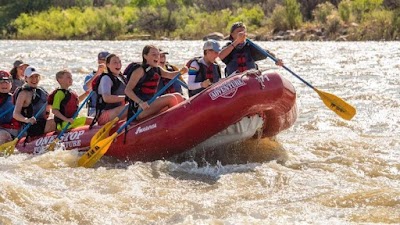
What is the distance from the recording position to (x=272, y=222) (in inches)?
173

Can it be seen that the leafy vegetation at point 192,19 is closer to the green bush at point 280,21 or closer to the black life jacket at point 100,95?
the green bush at point 280,21

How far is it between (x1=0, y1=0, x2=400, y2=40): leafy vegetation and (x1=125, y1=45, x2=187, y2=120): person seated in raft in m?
26.7

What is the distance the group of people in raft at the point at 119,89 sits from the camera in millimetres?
6477

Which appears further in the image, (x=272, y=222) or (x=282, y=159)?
(x=282, y=159)

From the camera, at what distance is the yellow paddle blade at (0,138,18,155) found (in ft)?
23.2

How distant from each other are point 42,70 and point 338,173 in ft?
43.4

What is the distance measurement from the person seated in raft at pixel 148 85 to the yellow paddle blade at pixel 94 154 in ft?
1.31

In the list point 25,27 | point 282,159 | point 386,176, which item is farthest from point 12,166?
point 25,27

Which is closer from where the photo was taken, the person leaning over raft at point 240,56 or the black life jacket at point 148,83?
the black life jacket at point 148,83

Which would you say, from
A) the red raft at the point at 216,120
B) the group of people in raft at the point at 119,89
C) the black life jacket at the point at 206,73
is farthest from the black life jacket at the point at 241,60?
the red raft at the point at 216,120

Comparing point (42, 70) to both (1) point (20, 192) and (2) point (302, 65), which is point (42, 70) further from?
(1) point (20, 192)

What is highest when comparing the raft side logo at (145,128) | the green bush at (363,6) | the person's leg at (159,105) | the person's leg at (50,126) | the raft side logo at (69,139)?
the person's leg at (159,105)

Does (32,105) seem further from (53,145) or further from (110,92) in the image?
(110,92)

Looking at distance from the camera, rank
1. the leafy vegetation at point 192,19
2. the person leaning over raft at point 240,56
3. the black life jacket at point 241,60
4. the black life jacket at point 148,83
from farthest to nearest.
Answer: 1. the leafy vegetation at point 192,19
2. the black life jacket at point 241,60
3. the person leaning over raft at point 240,56
4. the black life jacket at point 148,83
